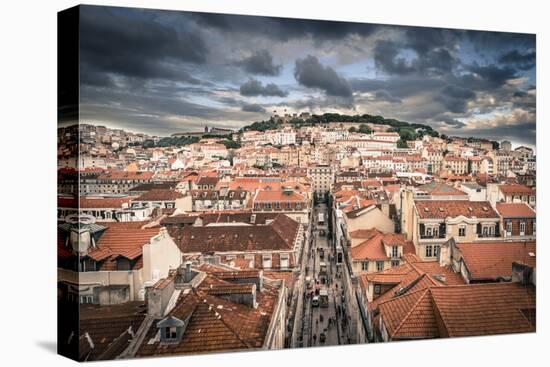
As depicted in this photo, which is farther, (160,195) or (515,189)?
(515,189)

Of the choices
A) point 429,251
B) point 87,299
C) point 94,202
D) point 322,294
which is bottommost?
point 322,294

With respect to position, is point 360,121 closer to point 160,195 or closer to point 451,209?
point 451,209

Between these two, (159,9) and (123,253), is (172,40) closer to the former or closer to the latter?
(159,9)

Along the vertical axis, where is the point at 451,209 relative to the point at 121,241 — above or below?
above

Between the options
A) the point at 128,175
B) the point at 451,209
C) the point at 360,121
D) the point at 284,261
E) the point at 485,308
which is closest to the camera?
the point at 128,175

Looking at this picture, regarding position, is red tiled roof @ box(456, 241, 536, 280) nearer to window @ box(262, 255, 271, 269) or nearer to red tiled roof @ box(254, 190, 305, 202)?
red tiled roof @ box(254, 190, 305, 202)

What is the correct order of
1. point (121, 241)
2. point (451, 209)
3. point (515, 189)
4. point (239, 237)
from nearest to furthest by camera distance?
point (121, 241), point (239, 237), point (451, 209), point (515, 189)

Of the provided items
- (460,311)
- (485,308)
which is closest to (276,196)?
(460,311)

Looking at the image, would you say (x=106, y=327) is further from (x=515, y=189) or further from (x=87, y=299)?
(x=515, y=189)
